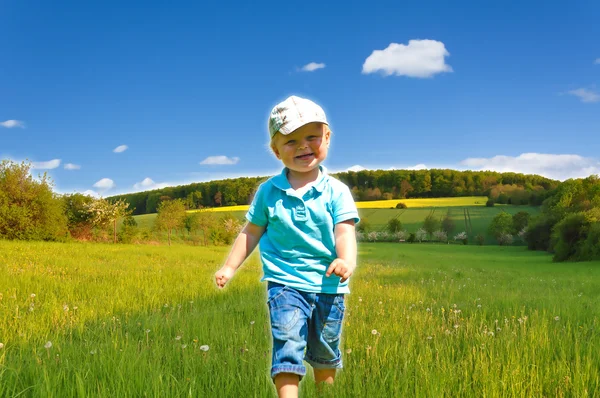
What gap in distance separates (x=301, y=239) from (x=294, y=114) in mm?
813

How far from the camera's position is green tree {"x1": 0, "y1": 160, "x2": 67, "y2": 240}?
1722 inches

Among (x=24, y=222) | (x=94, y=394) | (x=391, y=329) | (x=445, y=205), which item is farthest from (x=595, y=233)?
(x=445, y=205)

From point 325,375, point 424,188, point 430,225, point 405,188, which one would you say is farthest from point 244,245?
point 424,188

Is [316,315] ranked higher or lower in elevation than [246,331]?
higher

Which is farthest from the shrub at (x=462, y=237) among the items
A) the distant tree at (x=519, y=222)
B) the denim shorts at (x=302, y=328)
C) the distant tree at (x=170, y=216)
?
the denim shorts at (x=302, y=328)

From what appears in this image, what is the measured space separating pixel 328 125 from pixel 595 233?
4838 centimetres

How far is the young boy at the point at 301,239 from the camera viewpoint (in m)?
3.02

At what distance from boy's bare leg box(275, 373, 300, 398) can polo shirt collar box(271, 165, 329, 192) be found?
118 centimetres

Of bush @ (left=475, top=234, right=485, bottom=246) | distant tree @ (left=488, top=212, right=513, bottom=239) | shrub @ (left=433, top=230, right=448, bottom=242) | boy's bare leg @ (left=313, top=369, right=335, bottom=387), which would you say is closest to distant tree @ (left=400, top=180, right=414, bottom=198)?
shrub @ (left=433, top=230, right=448, bottom=242)

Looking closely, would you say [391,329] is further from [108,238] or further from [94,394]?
[108,238]

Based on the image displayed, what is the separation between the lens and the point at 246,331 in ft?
17.0

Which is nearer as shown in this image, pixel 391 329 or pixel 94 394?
pixel 94 394

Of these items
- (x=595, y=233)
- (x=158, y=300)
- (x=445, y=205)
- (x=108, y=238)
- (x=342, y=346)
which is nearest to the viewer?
(x=342, y=346)

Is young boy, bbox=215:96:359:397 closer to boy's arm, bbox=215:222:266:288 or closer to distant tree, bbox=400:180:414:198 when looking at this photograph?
boy's arm, bbox=215:222:266:288
